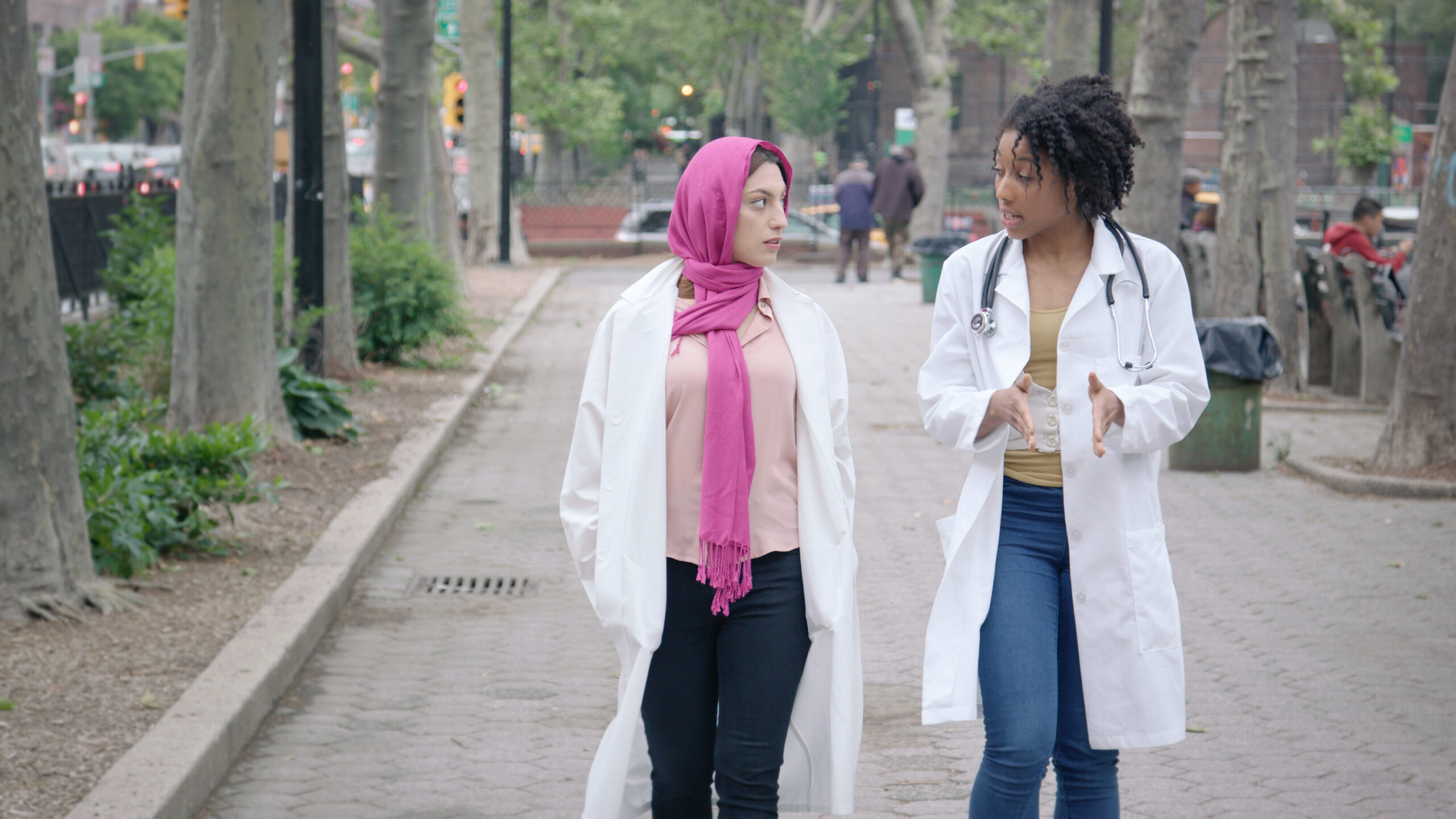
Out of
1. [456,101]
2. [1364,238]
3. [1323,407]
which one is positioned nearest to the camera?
[1323,407]

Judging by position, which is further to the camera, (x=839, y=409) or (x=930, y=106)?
(x=930, y=106)

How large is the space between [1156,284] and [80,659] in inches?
155

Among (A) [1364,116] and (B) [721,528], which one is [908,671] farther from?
(A) [1364,116]

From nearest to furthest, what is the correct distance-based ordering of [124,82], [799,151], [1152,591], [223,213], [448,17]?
[1152,591]
[223,213]
[448,17]
[799,151]
[124,82]

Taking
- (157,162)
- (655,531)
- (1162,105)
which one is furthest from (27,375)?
(157,162)

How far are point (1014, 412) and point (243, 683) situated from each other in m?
3.12

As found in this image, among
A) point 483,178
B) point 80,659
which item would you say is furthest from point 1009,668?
point 483,178

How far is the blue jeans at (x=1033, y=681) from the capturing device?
3.33 metres

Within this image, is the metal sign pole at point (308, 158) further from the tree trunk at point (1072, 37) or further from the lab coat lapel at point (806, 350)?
the tree trunk at point (1072, 37)

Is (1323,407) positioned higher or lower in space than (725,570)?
lower

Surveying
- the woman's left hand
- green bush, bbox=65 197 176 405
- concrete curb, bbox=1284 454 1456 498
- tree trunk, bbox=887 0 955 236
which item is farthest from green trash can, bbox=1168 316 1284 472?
tree trunk, bbox=887 0 955 236

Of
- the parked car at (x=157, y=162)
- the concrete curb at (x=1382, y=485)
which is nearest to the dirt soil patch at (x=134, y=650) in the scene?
the concrete curb at (x=1382, y=485)

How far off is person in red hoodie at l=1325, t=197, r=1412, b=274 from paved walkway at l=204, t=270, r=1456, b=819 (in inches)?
228

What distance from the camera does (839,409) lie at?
3580 mm
